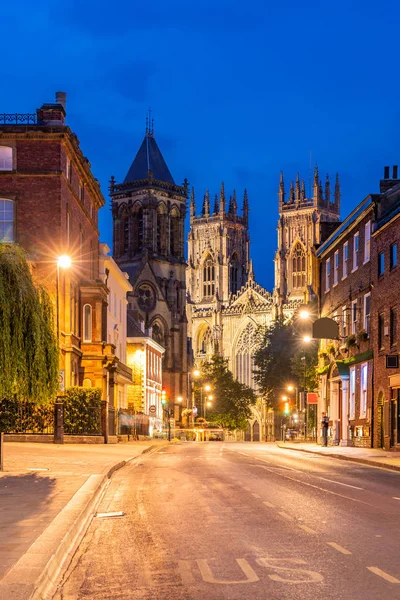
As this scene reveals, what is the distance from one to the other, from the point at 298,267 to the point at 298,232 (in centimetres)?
708

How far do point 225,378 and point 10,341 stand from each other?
4326 inches

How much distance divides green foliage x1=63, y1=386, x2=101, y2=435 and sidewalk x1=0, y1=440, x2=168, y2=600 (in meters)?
14.4

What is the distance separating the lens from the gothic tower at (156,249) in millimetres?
119000

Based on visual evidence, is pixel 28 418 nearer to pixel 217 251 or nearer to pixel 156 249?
pixel 156 249

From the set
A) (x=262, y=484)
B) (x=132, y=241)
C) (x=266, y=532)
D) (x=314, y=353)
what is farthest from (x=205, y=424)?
(x=266, y=532)

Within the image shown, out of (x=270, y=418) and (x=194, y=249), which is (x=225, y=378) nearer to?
(x=270, y=418)

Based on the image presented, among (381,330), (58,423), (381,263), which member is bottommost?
(58,423)

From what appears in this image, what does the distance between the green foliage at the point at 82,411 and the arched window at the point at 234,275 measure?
133633 mm

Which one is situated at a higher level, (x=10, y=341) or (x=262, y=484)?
(x=10, y=341)

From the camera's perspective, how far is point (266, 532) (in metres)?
12.9

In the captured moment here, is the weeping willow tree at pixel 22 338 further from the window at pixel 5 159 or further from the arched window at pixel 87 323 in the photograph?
the arched window at pixel 87 323

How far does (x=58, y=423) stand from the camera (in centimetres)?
4062

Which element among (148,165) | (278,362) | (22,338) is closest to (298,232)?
(148,165)

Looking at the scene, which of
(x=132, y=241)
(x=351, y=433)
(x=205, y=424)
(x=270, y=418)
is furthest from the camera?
(x=270, y=418)
